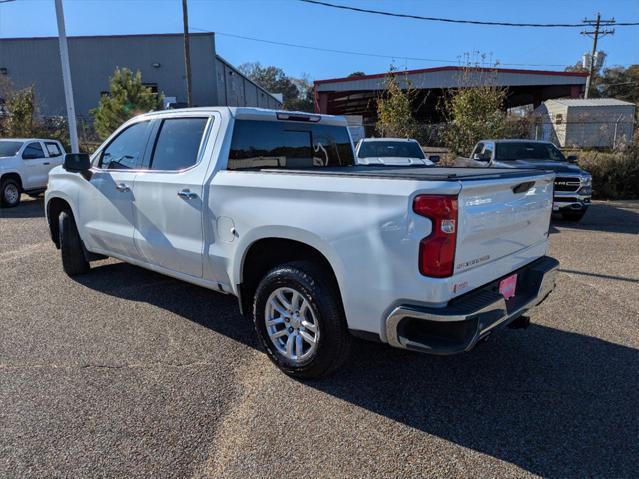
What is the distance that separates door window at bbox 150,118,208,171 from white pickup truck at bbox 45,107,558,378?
0.01 m

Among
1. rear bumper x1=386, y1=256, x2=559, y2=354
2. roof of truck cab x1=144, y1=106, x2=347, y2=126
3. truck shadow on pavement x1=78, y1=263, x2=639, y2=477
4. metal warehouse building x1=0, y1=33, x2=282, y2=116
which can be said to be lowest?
truck shadow on pavement x1=78, y1=263, x2=639, y2=477

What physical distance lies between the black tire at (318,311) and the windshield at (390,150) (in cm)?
846

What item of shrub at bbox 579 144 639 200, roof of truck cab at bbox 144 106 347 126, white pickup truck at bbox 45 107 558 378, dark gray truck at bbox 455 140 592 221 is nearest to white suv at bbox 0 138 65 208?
white pickup truck at bbox 45 107 558 378

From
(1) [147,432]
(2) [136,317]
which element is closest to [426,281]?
(1) [147,432]

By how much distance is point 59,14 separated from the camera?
556 inches

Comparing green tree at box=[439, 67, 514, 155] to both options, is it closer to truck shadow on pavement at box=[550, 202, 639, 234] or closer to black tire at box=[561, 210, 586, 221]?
truck shadow on pavement at box=[550, 202, 639, 234]

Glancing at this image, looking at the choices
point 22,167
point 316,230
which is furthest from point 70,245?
point 22,167

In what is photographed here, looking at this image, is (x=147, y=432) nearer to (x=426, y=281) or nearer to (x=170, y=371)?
(x=170, y=371)

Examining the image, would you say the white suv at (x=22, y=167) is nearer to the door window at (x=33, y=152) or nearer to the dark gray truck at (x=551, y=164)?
the door window at (x=33, y=152)

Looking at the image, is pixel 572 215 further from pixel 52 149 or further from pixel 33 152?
pixel 52 149

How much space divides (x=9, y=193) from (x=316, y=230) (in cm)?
1261

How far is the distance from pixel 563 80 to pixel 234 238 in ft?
92.9

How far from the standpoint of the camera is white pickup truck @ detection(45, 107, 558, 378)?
2.72 m

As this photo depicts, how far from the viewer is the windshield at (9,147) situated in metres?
12.9
